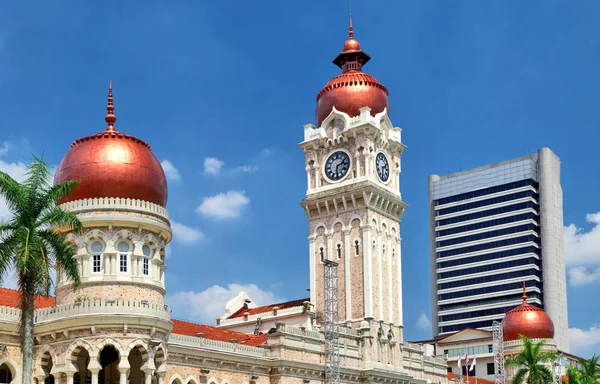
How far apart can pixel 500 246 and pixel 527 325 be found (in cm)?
5892

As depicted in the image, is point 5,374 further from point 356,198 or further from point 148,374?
point 356,198

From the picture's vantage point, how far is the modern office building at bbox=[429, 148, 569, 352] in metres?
148

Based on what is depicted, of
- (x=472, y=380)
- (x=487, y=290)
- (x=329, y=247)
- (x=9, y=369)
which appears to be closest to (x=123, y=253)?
(x=9, y=369)

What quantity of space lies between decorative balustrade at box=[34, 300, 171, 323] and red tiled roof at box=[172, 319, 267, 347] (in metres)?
13.5

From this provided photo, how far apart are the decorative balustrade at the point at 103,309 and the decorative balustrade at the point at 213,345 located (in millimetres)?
6894

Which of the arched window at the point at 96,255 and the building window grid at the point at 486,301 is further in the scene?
the building window grid at the point at 486,301

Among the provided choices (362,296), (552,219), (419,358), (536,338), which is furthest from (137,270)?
(552,219)

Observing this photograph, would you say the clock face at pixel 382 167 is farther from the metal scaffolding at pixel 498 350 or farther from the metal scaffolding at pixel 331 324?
the metal scaffolding at pixel 498 350

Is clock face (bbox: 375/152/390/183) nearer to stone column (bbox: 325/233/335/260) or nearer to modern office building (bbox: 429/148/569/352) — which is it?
stone column (bbox: 325/233/335/260)

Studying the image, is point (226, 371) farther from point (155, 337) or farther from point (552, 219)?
point (552, 219)

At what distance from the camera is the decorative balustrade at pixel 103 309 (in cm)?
4497

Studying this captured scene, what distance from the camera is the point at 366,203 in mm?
74938

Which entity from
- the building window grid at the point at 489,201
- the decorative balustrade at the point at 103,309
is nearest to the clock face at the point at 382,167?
the decorative balustrade at the point at 103,309

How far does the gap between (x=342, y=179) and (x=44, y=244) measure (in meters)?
41.8
